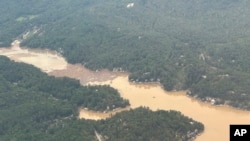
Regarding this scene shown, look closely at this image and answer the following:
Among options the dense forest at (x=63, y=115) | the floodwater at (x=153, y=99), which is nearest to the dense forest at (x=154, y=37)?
the floodwater at (x=153, y=99)

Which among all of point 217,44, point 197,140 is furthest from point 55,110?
point 217,44

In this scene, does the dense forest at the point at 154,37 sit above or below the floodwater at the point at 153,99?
above

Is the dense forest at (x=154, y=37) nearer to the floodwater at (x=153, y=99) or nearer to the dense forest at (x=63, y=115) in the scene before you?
the floodwater at (x=153, y=99)

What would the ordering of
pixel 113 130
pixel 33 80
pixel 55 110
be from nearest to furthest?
1. pixel 113 130
2. pixel 55 110
3. pixel 33 80

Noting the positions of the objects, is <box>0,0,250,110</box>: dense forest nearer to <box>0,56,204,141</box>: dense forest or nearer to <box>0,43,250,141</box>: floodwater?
<box>0,43,250,141</box>: floodwater

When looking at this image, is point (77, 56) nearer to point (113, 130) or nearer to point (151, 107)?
point (151, 107)

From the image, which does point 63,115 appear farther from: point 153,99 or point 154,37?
point 154,37
